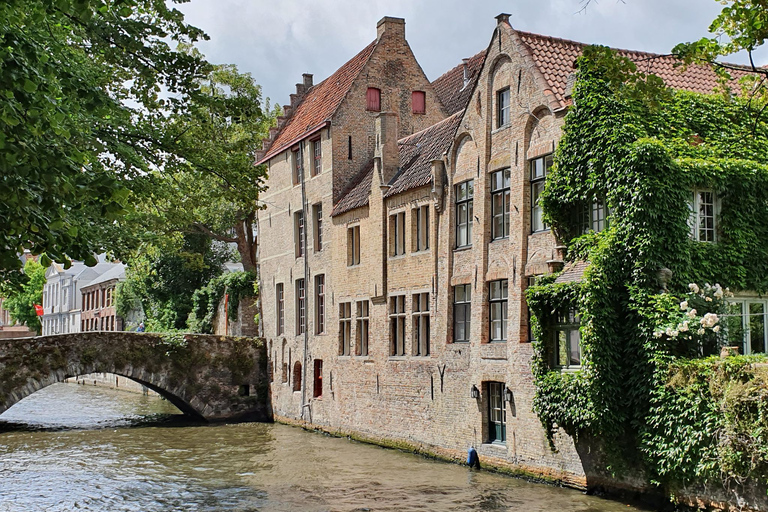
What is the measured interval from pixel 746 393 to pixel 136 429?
21.8m

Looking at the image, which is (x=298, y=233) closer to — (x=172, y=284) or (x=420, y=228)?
(x=420, y=228)

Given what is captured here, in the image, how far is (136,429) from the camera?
30.7 meters

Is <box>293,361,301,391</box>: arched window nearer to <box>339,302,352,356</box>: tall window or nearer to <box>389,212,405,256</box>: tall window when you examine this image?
<box>339,302,352,356</box>: tall window

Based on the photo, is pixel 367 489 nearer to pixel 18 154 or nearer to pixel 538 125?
A: pixel 538 125

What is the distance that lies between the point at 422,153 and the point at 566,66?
6149 mm

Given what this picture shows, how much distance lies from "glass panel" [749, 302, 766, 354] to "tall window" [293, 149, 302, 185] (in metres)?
17.2

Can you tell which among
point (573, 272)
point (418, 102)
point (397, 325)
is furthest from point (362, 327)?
point (573, 272)

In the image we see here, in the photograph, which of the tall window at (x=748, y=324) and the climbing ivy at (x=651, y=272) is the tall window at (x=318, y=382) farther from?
the tall window at (x=748, y=324)

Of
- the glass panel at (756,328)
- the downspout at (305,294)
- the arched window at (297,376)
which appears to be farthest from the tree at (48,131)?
the arched window at (297,376)

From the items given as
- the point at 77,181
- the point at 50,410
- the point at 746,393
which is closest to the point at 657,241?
the point at 746,393

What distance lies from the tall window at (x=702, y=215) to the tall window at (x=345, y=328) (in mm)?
12282

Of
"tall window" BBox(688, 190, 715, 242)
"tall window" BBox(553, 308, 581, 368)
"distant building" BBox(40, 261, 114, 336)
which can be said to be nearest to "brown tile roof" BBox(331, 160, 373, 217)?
"tall window" BBox(553, 308, 581, 368)

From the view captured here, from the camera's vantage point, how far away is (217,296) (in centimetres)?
3919

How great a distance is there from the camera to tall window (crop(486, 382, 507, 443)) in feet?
64.9
